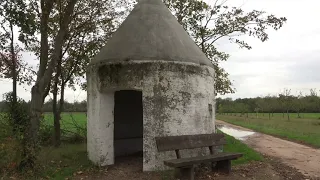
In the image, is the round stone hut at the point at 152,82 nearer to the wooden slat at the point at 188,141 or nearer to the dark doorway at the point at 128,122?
the wooden slat at the point at 188,141

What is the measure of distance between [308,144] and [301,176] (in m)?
6.91

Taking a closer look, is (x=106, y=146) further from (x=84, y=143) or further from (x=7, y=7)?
(x=84, y=143)

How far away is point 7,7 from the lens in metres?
7.17

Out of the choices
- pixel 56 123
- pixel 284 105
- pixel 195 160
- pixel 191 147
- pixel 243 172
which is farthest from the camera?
pixel 284 105

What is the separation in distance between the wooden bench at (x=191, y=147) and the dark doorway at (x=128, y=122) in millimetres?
3432

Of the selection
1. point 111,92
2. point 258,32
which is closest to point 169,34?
point 111,92

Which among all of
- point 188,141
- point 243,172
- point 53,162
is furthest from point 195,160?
point 53,162

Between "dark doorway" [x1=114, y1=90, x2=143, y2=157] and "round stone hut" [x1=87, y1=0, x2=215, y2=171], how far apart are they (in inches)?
76.5

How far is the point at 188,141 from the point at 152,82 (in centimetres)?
161

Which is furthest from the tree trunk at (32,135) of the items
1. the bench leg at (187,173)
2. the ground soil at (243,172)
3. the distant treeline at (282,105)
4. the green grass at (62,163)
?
the distant treeline at (282,105)

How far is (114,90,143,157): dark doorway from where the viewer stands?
411 inches

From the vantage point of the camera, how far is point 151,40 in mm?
7926

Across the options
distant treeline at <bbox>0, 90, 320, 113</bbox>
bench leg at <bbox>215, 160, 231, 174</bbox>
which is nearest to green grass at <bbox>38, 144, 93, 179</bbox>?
bench leg at <bbox>215, 160, 231, 174</bbox>

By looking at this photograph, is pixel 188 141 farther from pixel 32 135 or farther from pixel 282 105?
pixel 282 105
